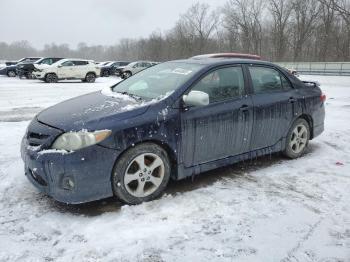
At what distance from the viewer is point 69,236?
3.40 metres

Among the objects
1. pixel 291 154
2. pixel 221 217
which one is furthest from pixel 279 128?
pixel 221 217

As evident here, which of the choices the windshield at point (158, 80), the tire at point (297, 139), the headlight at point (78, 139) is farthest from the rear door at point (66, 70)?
the headlight at point (78, 139)

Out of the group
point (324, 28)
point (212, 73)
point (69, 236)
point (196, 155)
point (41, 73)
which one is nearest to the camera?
point (69, 236)

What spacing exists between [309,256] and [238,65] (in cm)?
270

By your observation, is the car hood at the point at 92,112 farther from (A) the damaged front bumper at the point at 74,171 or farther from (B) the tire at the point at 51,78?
(B) the tire at the point at 51,78

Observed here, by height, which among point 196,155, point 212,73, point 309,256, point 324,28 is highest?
point 324,28

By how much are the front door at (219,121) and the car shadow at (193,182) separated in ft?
1.12

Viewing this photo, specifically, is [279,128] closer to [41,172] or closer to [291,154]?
[291,154]

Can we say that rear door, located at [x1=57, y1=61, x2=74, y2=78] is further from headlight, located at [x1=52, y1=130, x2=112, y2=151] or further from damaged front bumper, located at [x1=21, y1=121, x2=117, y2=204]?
headlight, located at [x1=52, y1=130, x2=112, y2=151]

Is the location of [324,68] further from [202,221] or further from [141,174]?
[202,221]

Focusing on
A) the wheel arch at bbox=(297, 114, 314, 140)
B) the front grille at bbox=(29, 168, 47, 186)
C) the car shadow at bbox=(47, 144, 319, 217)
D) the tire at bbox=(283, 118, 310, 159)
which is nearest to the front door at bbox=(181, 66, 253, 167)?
the car shadow at bbox=(47, 144, 319, 217)

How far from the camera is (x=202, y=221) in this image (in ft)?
12.1

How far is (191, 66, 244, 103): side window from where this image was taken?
15.1 ft

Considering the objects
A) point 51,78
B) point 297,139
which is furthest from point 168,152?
point 51,78
